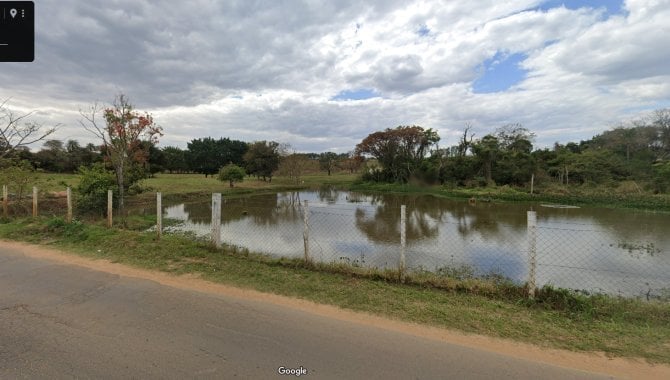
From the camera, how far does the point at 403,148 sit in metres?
37.3

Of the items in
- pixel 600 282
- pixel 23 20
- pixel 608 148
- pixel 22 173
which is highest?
pixel 608 148

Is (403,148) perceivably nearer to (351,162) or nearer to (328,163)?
(351,162)

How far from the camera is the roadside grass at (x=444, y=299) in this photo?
3199mm

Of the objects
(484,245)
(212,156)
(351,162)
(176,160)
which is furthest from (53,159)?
(484,245)

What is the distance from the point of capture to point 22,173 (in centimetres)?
1141

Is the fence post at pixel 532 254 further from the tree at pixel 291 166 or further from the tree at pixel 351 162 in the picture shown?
the tree at pixel 351 162

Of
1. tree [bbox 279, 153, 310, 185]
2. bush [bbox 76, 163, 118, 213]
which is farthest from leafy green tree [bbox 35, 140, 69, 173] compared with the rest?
Answer: bush [bbox 76, 163, 118, 213]

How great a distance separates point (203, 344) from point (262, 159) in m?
35.7

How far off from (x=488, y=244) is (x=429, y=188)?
2317 cm

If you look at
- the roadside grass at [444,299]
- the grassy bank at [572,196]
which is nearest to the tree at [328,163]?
the grassy bank at [572,196]

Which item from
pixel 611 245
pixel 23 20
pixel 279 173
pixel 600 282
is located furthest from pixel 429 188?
pixel 23 20

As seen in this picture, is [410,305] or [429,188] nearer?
[410,305]

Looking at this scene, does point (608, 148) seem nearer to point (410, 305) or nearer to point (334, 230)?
A: point (334, 230)
